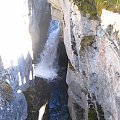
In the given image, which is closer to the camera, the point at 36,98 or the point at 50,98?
the point at 36,98

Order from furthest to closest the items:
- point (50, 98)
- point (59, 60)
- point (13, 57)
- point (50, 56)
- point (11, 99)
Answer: point (50, 56) < point (59, 60) < point (50, 98) < point (13, 57) < point (11, 99)

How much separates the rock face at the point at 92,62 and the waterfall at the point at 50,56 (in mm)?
4255

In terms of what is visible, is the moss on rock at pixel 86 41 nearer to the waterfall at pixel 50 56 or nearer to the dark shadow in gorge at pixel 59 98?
the dark shadow in gorge at pixel 59 98

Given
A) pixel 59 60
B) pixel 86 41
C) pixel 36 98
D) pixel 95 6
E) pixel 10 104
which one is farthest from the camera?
pixel 59 60

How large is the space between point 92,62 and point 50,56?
425 inches

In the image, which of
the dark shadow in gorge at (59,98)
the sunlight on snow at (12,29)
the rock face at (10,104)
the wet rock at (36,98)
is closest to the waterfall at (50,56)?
the dark shadow in gorge at (59,98)

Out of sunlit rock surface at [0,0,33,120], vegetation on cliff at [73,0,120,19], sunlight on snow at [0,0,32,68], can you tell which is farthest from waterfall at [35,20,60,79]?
vegetation on cliff at [73,0,120,19]

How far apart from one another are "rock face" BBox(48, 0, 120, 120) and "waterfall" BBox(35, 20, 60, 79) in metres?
4.26

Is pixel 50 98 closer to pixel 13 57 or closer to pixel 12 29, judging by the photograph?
pixel 13 57

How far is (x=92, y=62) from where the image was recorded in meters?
19.0

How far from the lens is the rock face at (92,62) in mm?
16391

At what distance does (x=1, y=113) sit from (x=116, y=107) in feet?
26.9

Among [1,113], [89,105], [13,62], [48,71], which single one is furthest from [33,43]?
[89,105]

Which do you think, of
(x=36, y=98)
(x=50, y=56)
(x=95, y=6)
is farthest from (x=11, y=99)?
(x=95, y=6)
